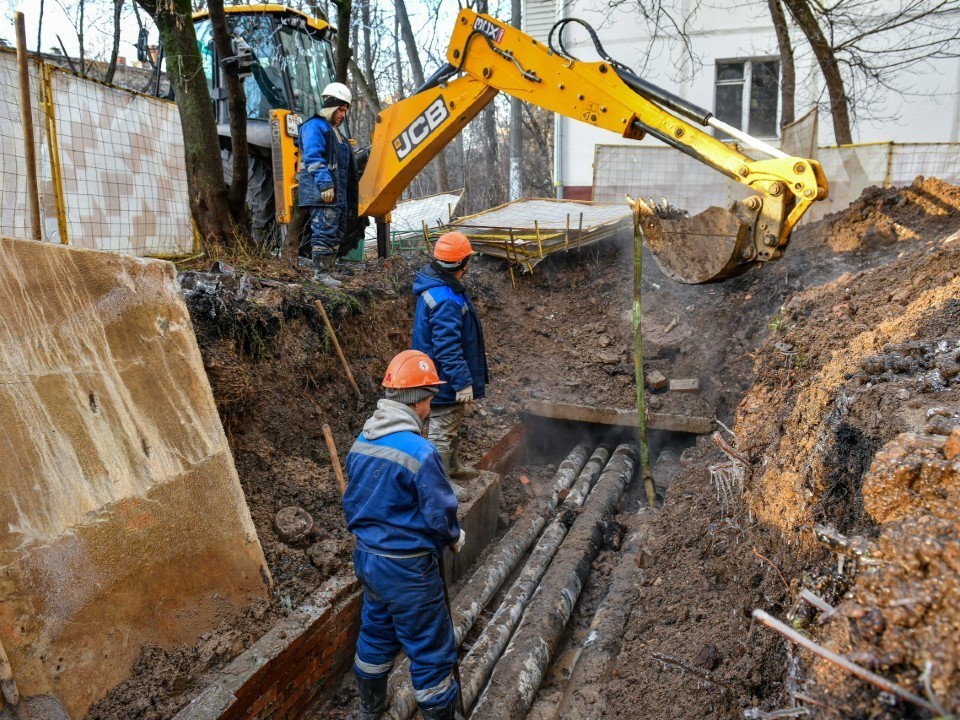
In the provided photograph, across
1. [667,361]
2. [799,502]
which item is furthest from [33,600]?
[667,361]

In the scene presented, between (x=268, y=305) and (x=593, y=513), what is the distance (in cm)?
321

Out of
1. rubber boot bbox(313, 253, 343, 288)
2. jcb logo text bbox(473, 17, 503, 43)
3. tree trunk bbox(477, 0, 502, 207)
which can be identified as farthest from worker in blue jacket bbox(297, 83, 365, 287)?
tree trunk bbox(477, 0, 502, 207)

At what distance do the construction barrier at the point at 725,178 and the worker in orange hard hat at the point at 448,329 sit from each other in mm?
7232

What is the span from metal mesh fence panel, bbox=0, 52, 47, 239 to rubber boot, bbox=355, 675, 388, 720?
4.36m

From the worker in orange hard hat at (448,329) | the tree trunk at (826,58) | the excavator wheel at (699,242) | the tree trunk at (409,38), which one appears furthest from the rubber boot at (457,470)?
the tree trunk at (409,38)

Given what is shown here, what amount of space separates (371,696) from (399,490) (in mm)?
1256

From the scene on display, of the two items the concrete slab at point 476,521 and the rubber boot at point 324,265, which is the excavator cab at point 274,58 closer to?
the rubber boot at point 324,265

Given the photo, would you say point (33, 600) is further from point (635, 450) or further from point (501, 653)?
point (635, 450)

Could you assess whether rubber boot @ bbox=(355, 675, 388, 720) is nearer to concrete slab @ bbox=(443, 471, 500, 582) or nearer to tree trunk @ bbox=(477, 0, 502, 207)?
concrete slab @ bbox=(443, 471, 500, 582)

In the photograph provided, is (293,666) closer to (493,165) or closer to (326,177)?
(326,177)

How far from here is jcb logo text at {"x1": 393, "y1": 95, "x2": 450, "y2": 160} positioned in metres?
6.40

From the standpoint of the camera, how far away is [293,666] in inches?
138

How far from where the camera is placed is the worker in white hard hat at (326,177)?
20.9 ft

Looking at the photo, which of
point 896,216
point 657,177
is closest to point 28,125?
point 896,216
